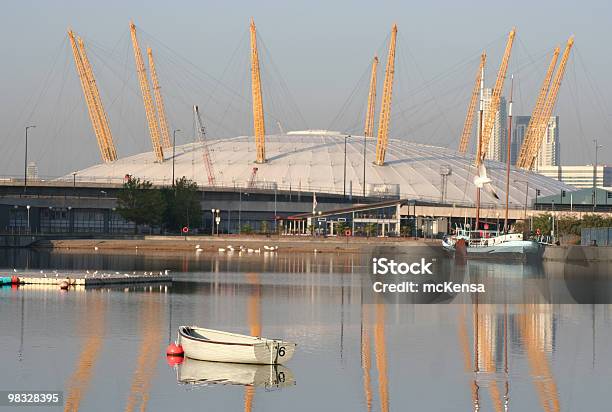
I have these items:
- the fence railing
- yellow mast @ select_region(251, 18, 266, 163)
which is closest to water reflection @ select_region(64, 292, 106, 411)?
the fence railing

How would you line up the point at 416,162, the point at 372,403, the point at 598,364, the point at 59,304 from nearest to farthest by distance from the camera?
1. the point at 372,403
2. the point at 598,364
3. the point at 59,304
4. the point at 416,162

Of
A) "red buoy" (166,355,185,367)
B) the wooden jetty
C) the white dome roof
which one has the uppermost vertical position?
the white dome roof

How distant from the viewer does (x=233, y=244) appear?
126 metres

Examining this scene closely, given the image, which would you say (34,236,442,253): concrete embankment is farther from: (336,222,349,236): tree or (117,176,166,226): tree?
(117,176,166,226): tree

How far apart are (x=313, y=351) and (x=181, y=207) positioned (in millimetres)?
99796

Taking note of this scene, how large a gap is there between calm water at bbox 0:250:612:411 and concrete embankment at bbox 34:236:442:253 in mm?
51746

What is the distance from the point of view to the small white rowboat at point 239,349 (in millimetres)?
38375

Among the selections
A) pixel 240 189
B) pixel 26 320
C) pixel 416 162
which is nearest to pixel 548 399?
pixel 26 320

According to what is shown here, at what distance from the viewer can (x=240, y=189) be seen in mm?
151375

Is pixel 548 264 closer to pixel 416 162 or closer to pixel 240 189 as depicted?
pixel 240 189

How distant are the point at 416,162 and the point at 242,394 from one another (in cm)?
13818

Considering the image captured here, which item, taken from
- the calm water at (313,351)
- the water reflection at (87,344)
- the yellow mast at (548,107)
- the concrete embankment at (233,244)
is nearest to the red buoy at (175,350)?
the calm water at (313,351)

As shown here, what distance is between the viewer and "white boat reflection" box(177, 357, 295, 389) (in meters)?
36.2

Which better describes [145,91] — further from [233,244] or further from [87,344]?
[87,344]
